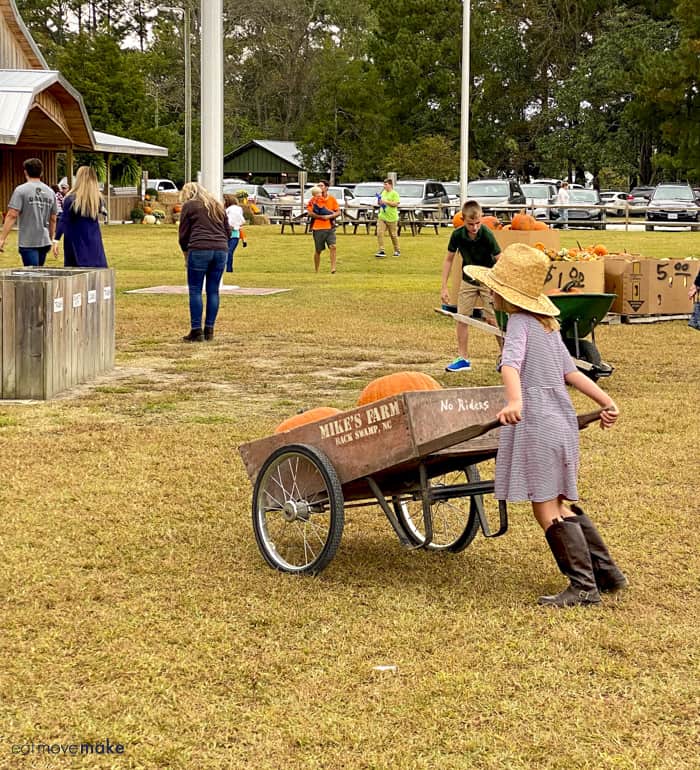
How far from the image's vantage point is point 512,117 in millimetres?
76375

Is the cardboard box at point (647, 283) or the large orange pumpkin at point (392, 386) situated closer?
the large orange pumpkin at point (392, 386)

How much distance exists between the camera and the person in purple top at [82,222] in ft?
42.5

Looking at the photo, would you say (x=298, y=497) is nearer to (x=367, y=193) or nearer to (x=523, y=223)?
(x=523, y=223)

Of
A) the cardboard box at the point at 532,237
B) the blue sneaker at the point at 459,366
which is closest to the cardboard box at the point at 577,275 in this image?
the cardboard box at the point at 532,237

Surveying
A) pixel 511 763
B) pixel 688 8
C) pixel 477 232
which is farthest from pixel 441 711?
pixel 688 8

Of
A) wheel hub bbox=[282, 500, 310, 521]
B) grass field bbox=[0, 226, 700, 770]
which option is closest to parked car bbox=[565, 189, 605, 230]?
grass field bbox=[0, 226, 700, 770]

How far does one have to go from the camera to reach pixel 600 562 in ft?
19.1

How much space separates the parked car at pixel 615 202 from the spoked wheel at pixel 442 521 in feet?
138

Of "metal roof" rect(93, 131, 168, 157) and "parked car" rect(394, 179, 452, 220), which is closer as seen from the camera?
"metal roof" rect(93, 131, 168, 157)

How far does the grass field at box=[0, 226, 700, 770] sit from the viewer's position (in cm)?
432

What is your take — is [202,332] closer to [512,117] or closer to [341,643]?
[341,643]

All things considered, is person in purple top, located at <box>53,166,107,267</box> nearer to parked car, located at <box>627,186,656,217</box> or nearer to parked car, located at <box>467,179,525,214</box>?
parked car, located at <box>467,179,525,214</box>

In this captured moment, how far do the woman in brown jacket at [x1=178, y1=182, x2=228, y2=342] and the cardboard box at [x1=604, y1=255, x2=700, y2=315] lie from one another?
5.01 metres

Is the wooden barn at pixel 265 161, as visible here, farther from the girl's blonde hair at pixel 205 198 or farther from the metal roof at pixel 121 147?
the girl's blonde hair at pixel 205 198
